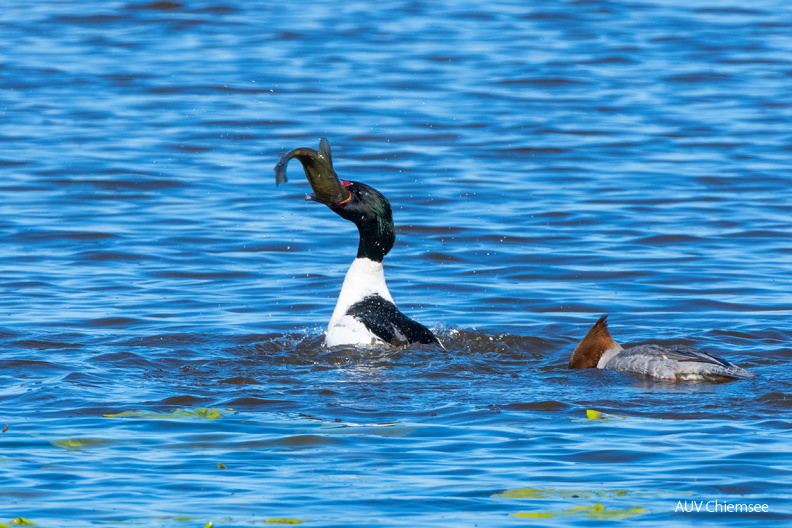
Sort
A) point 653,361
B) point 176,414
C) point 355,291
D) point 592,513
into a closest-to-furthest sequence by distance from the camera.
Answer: point 592,513
point 176,414
point 653,361
point 355,291

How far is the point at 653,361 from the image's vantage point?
25.5 ft

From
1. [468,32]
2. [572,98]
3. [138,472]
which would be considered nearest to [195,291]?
[138,472]

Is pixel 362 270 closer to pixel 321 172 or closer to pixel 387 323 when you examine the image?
pixel 387 323

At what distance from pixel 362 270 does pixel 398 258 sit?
312 centimetres

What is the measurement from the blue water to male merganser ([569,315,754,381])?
Answer: 0.38ft

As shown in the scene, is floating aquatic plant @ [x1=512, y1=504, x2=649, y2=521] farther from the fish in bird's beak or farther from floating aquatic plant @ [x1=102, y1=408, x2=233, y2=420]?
the fish in bird's beak

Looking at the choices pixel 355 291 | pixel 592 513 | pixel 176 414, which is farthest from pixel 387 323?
pixel 592 513

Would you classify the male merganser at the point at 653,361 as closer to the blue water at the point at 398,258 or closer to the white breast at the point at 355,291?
the blue water at the point at 398,258

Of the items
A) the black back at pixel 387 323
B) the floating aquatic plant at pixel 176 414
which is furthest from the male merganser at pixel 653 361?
the floating aquatic plant at pixel 176 414

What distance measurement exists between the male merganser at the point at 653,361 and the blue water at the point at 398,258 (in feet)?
0.38

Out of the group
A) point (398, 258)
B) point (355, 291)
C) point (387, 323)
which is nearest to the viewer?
point (387, 323)

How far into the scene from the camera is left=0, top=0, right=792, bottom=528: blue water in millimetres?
5898

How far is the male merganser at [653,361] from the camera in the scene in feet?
24.9

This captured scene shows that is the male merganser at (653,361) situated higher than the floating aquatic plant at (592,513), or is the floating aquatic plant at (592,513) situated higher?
the floating aquatic plant at (592,513)
